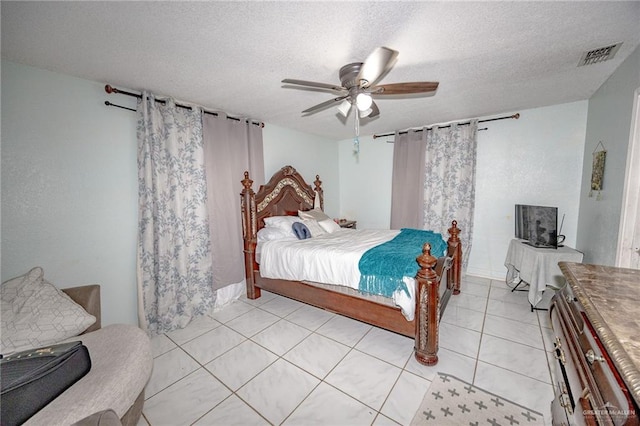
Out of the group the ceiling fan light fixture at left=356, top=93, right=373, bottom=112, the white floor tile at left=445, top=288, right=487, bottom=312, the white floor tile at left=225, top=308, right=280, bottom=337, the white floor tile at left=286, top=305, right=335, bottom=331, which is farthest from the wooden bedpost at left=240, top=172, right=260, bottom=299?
the white floor tile at left=445, top=288, right=487, bottom=312

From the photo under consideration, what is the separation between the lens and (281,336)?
239cm

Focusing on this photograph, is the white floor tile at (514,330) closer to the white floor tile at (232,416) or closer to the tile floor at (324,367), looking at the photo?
the tile floor at (324,367)

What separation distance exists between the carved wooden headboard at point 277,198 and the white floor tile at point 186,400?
1.68m

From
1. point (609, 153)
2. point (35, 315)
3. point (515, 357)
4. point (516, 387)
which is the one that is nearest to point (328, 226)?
point (515, 357)

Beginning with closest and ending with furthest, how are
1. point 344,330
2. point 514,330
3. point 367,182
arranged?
point 514,330, point 344,330, point 367,182

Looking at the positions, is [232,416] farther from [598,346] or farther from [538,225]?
[538,225]

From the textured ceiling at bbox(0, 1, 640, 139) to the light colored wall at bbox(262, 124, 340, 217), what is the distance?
1.25 metres

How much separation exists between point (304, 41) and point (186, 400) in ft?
8.64

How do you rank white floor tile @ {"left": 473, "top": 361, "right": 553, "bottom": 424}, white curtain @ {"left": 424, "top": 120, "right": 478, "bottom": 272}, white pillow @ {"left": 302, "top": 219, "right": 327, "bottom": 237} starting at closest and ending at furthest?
1. white floor tile @ {"left": 473, "top": 361, "right": 553, "bottom": 424}
2. white pillow @ {"left": 302, "top": 219, "right": 327, "bottom": 237}
3. white curtain @ {"left": 424, "top": 120, "right": 478, "bottom": 272}

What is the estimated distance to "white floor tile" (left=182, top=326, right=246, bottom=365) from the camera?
2.14 m

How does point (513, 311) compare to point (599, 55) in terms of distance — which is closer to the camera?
point (599, 55)

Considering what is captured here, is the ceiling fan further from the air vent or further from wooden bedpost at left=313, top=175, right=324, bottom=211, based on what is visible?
wooden bedpost at left=313, top=175, right=324, bottom=211

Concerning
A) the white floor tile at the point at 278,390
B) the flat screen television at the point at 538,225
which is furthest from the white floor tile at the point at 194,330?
the flat screen television at the point at 538,225

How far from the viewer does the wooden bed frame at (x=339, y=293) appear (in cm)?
192
